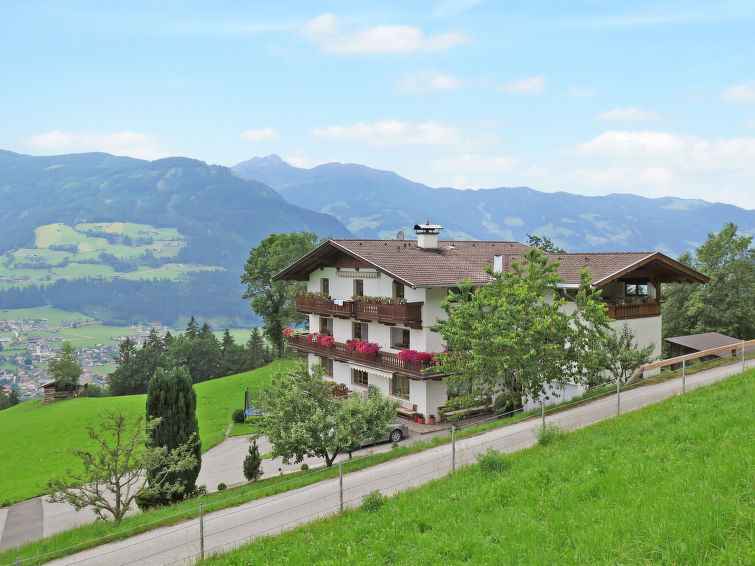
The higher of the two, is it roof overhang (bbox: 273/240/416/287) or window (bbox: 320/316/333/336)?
roof overhang (bbox: 273/240/416/287)

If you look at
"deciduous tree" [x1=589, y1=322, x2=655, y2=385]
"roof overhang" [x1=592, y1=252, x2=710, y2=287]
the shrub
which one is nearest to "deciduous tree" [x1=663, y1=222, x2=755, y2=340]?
"roof overhang" [x1=592, y1=252, x2=710, y2=287]

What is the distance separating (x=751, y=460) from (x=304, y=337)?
105 feet

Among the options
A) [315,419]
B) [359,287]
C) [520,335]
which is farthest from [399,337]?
[315,419]

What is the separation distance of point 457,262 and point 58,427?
32.1 meters

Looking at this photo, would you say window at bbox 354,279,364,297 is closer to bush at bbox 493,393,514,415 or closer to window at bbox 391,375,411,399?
window at bbox 391,375,411,399

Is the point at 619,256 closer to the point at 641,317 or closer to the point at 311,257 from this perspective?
the point at 641,317

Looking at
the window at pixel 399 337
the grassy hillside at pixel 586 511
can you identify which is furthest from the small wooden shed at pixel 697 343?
the grassy hillside at pixel 586 511

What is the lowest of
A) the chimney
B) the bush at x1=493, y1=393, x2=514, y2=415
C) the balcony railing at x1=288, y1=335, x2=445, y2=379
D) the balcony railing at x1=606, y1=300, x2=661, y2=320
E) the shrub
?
the shrub

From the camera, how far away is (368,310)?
32.8 m

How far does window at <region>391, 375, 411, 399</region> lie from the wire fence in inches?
426

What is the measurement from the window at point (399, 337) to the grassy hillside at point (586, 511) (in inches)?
715

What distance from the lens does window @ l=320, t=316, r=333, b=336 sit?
3862 centimetres

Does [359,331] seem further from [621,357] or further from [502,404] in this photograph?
[621,357]

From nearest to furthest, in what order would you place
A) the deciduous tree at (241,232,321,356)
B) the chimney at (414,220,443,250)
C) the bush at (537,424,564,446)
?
the bush at (537,424,564,446) → the chimney at (414,220,443,250) → the deciduous tree at (241,232,321,356)
